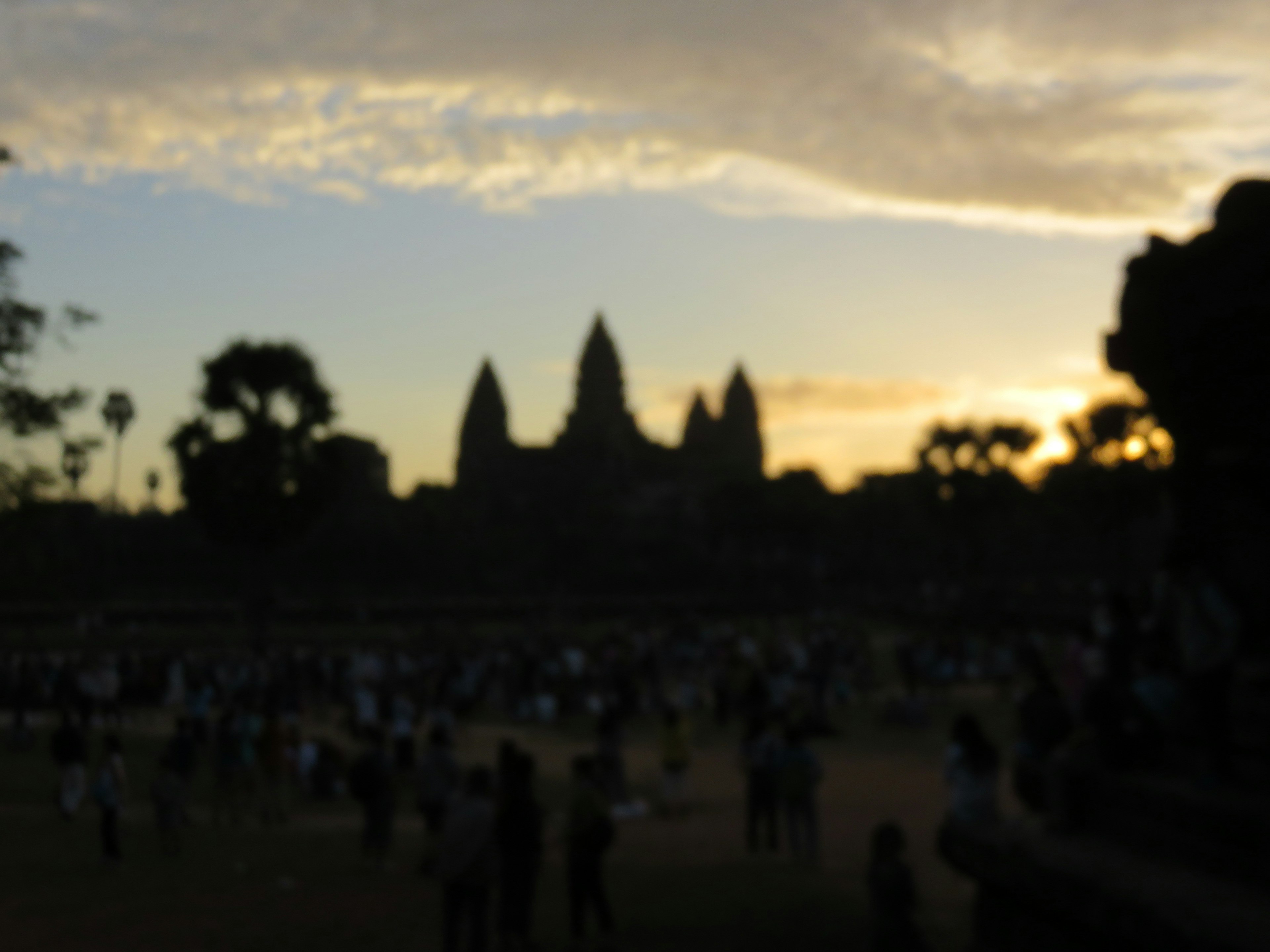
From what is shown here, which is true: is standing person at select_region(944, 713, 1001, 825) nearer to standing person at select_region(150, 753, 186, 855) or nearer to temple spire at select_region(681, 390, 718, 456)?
standing person at select_region(150, 753, 186, 855)

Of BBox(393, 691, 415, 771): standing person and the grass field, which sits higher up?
BBox(393, 691, 415, 771): standing person

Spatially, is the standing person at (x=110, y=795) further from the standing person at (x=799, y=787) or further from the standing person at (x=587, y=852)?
the standing person at (x=799, y=787)

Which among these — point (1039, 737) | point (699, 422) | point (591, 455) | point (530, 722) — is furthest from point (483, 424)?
point (1039, 737)

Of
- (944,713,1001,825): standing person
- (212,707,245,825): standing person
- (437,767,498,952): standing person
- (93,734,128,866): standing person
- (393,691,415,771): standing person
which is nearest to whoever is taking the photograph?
(437,767,498,952): standing person

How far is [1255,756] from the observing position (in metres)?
5.27

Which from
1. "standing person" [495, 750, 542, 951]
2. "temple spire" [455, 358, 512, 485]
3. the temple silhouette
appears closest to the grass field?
"standing person" [495, 750, 542, 951]

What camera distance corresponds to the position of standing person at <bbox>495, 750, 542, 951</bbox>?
28.9 ft

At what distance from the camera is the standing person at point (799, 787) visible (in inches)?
464

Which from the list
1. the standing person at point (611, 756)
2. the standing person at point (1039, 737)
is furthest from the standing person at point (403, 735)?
the standing person at point (1039, 737)

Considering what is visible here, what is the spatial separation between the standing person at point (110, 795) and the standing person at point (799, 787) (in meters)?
6.15

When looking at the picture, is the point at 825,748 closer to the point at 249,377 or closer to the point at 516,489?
the point at 249,377

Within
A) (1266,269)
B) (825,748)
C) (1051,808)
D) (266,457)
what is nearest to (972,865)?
(1051,808)

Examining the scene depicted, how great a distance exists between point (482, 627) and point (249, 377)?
46.1 feet

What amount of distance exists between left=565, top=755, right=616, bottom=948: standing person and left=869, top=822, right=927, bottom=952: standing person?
9.72 ft
